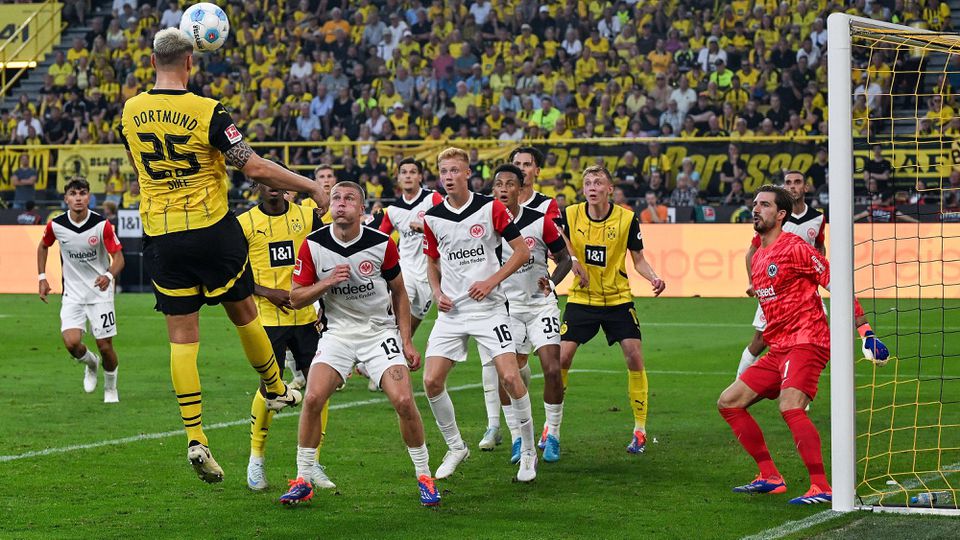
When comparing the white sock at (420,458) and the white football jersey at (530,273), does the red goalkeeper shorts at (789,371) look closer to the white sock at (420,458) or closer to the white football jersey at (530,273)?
the white sock at (420,458)

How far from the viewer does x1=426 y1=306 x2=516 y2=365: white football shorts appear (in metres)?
9.23

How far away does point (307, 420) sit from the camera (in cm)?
827

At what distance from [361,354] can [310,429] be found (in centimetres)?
57

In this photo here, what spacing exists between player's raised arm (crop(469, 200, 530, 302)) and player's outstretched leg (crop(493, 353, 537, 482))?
51cm

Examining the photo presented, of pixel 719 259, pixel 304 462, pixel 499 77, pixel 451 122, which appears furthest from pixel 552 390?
pixel 499 77

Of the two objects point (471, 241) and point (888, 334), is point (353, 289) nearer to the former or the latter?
point (471, 241)

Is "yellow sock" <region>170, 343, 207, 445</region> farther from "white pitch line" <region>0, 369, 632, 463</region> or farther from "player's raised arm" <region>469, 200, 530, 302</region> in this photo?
"white pitch line" <region>0, 369, 632, 463</region>

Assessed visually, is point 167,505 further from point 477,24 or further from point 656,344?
point 477,24

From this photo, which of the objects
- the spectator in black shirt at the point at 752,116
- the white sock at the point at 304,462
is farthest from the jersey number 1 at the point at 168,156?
the spectator in black shirt at the point at 752,116

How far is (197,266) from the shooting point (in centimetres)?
761

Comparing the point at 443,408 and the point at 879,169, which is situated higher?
the point at 443,408

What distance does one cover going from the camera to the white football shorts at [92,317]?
1411 centimetres

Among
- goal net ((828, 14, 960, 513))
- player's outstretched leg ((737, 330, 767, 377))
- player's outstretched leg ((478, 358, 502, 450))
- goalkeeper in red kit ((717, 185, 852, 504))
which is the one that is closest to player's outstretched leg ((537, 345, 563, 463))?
player's outstretched leg ((478, 358, 502, 450))

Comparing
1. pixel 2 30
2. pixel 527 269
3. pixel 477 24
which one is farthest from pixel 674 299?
pixel 2 30
